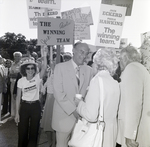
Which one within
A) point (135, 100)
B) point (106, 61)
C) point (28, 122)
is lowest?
point (28, 122)

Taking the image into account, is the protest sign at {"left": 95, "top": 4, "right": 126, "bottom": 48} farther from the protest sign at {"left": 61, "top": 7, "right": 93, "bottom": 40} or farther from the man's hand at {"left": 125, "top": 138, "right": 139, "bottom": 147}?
the man's hand at {"left": 125, "top": 138, "right": 139, "bottom": 147}

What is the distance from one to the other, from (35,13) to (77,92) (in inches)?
49.1

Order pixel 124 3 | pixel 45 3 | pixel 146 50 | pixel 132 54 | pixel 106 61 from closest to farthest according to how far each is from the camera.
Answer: pixel 106 61 → pixel 132 54 → pixel 146 50 → pixel 45 3 → pixel 124 3

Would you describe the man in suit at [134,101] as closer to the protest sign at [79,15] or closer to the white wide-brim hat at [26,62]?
the protest sign at [79,15]

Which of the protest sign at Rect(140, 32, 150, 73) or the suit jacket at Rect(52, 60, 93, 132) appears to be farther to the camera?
the protest sign at Rect(140, 32, 150, 73)

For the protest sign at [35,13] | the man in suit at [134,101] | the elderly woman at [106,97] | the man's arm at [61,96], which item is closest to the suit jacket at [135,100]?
the man in suit at [134,101]

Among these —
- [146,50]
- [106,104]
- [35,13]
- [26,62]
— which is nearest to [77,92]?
[106,104]

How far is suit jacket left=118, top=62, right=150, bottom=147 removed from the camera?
1601 millimetres

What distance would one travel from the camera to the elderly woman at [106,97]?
143 cm

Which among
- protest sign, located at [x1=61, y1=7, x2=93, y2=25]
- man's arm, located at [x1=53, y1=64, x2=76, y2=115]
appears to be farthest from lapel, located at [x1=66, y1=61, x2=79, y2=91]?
protest sign, located at [x1=61, y1=7, x2=93, y2=25]

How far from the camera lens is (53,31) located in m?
2.42

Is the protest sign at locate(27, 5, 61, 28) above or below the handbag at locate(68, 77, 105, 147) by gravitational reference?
above

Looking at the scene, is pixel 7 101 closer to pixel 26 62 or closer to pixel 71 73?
pixel 26 62

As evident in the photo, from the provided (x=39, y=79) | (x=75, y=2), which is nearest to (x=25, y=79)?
(x=39, y=79)
